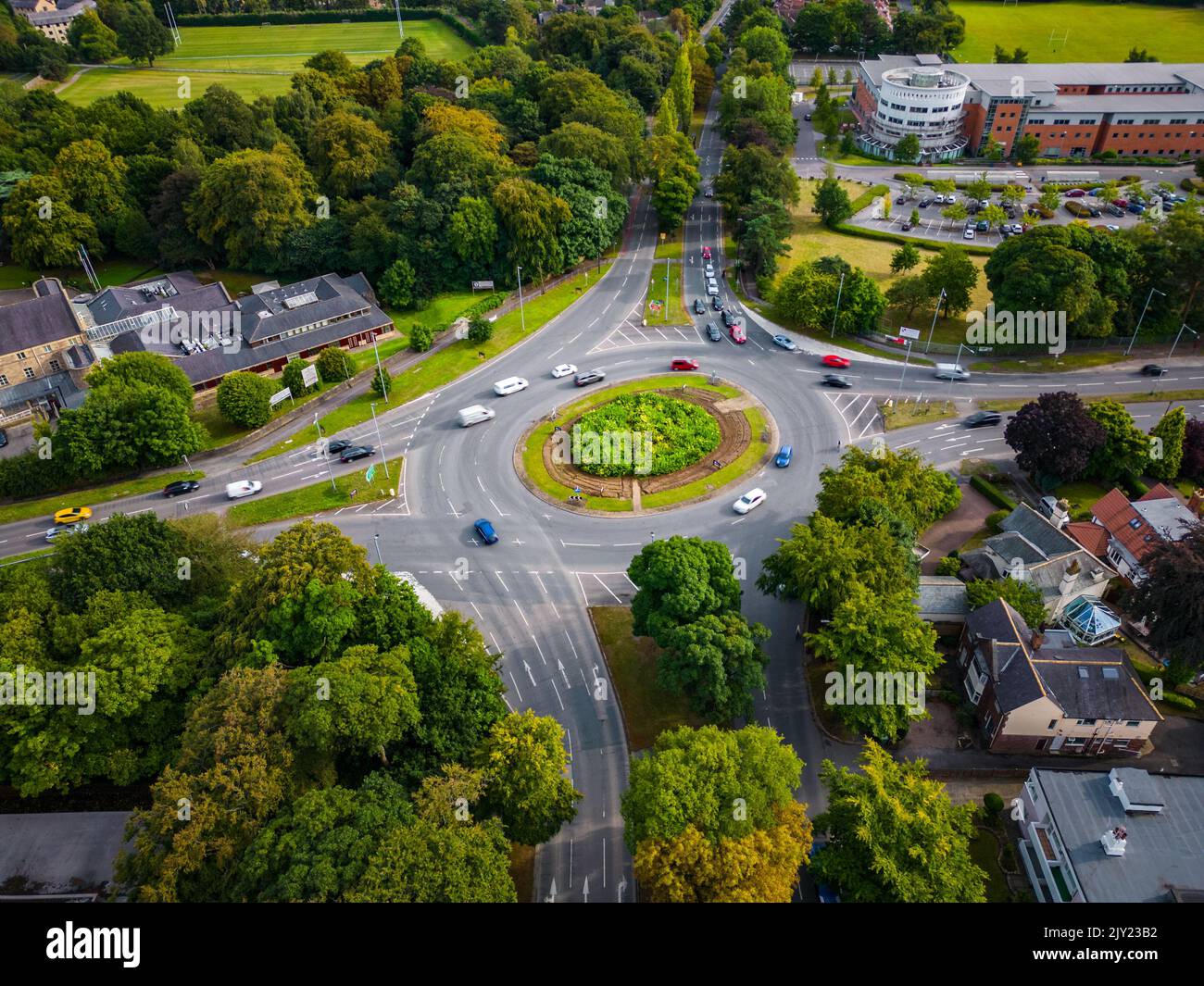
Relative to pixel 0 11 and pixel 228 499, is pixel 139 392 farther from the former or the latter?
pixel 0 11

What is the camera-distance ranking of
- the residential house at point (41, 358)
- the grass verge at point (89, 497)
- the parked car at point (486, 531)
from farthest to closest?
the residential house at point (41, 358) → the grass verge at point (89, 497) → the parked car at point (486, 531)

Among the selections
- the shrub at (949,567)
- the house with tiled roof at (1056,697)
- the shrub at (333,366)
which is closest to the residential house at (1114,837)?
the house with tiled roof at (1056,697)

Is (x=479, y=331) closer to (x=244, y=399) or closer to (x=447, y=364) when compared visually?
(x=447, y=364)

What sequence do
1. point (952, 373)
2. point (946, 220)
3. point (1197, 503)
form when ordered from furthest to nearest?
1. point (946, 220)
2. point (952, 373)
3. point (1197, 503)

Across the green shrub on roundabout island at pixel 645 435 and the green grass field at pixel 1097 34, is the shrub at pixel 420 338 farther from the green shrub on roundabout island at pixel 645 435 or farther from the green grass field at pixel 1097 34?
the green grass field at pixel 1097 34

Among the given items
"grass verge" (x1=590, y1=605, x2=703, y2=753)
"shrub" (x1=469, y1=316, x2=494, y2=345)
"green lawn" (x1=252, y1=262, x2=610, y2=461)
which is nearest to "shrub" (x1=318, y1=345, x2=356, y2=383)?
"green lawn" (x1=252, y1=262, x2=610, y2=461)

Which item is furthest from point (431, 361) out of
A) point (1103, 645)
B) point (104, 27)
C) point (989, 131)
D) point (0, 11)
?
point (0, 11)

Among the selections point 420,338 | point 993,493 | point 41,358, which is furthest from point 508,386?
point 41,358
